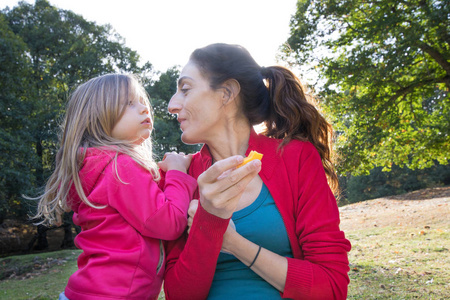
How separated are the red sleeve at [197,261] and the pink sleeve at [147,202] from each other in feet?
0.47

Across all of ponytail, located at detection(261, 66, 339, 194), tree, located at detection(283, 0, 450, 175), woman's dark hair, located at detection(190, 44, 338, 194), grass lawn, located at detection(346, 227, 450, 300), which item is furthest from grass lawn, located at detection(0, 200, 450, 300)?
woman's dark hair, located at detection(190, 44, 338, 194)

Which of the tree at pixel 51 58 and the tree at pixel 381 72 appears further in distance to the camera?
the tree at pixel 51 58

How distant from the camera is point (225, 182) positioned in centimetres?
149

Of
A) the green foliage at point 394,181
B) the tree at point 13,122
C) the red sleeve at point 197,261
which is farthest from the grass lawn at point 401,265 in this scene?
the green foliage at point 394,181

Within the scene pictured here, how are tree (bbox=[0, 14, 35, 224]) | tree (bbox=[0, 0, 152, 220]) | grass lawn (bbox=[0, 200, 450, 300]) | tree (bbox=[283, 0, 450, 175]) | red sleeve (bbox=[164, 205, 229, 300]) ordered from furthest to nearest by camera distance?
tree (bbox=[0, 0, 152, 220]) < tree (bbox=[0, 14, 35, 224]) < tree (bbox=[283, 0, 450, 175]) < grass lawn (bbox=[0, 200, 450, 300]) < red sleeve (bbox=[164, 205, 229, 300])

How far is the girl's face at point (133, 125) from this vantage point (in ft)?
7.57

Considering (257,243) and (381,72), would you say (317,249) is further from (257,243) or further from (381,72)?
(381,72)

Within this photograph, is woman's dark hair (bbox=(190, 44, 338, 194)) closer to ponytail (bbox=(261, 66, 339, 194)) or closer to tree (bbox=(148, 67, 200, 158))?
ponytail (bbox=(261, 66, 339, 194))

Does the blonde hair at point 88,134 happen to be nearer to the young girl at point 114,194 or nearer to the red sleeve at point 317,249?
the young girl at point 114,194

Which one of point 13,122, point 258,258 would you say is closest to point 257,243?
point 258,258

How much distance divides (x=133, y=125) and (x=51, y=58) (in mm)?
19764

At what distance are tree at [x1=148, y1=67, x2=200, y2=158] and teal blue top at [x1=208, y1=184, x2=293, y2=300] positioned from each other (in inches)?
712

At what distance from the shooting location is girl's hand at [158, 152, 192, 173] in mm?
2244

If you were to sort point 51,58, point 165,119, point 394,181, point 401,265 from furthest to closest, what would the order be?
→ point 394,181, point 165,119, point 51,58, point 401,265
